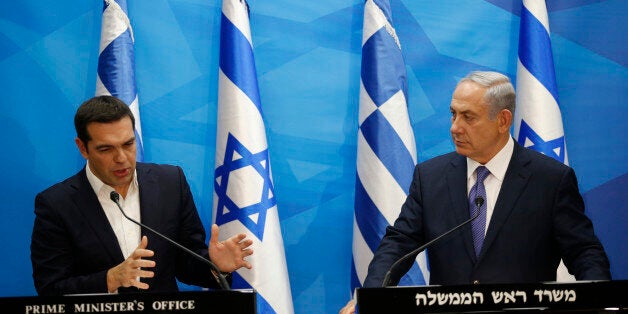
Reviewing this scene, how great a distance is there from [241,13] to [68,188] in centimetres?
149

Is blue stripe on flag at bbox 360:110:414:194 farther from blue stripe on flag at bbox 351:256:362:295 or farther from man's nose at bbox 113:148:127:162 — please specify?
man's nose at bbox 113:148:127:162

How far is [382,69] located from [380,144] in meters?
0.40

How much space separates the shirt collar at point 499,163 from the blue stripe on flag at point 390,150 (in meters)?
0.91

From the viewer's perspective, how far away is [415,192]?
3131 millimetres

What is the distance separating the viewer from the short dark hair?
2.94 m

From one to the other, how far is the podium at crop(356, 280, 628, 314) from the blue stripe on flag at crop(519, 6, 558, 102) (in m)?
2.16

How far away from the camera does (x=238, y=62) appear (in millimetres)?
4055

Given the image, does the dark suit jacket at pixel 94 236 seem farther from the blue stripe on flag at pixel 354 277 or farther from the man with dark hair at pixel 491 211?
the blue stripe on flag at pixel 354 277

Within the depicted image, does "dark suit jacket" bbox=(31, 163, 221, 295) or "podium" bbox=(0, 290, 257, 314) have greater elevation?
"dark suit jacket" bbox=(31, 163, 221, 295)

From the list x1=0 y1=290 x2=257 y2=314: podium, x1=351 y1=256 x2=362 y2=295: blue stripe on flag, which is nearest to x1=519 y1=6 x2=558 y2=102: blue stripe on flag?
x1=351 y1=256 x2=362 y2=295: blue stripe on flag

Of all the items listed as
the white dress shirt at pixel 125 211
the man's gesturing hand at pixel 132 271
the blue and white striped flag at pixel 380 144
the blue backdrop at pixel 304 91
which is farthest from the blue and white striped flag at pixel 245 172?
the man's gesturing hand at pixel 132 271

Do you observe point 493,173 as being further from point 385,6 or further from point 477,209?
point 385,6

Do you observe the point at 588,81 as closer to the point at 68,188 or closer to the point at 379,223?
the point at 379,223

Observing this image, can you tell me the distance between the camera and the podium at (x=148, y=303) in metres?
2.05
